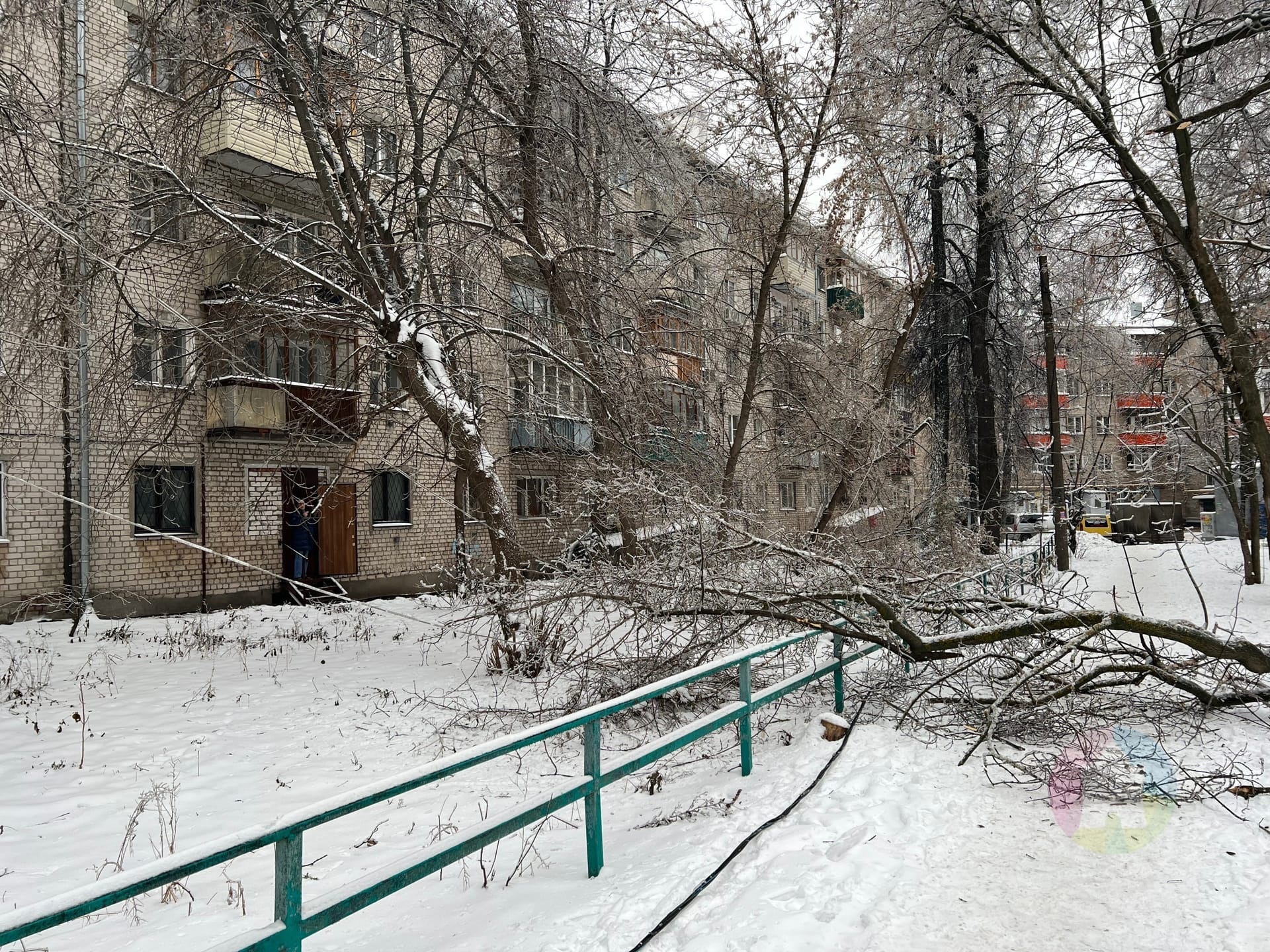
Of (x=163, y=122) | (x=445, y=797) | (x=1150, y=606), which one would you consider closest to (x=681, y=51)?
(x=163, y=122)

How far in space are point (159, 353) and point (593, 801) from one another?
47.8 ft

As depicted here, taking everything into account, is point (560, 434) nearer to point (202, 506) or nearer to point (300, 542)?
point (202, 506)

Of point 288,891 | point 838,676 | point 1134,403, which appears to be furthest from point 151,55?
point 1134,403

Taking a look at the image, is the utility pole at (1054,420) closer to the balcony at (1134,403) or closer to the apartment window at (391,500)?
the balcony at (1134,403)

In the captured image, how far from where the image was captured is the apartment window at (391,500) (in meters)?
20.0

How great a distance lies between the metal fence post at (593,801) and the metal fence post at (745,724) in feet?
5.56

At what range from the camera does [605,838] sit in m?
4.88

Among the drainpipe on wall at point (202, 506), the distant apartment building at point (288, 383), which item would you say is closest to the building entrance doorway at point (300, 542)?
the distant apartment building at point (288, 383)

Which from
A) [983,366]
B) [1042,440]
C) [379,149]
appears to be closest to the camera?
[379,149]

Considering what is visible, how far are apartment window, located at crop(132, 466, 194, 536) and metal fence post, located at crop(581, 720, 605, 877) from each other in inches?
544

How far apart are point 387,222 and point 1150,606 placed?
13928 mm

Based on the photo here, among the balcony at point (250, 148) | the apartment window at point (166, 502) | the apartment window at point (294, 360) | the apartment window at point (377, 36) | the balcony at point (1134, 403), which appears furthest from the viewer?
the balcony at point (1134, 403)

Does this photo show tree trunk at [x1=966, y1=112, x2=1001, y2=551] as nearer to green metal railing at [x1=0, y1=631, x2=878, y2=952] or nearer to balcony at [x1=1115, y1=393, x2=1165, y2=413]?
balcony at [x1=1115, y1=393, x2=1165, y2=413]

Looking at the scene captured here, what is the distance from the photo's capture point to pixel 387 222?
10.7 metres
